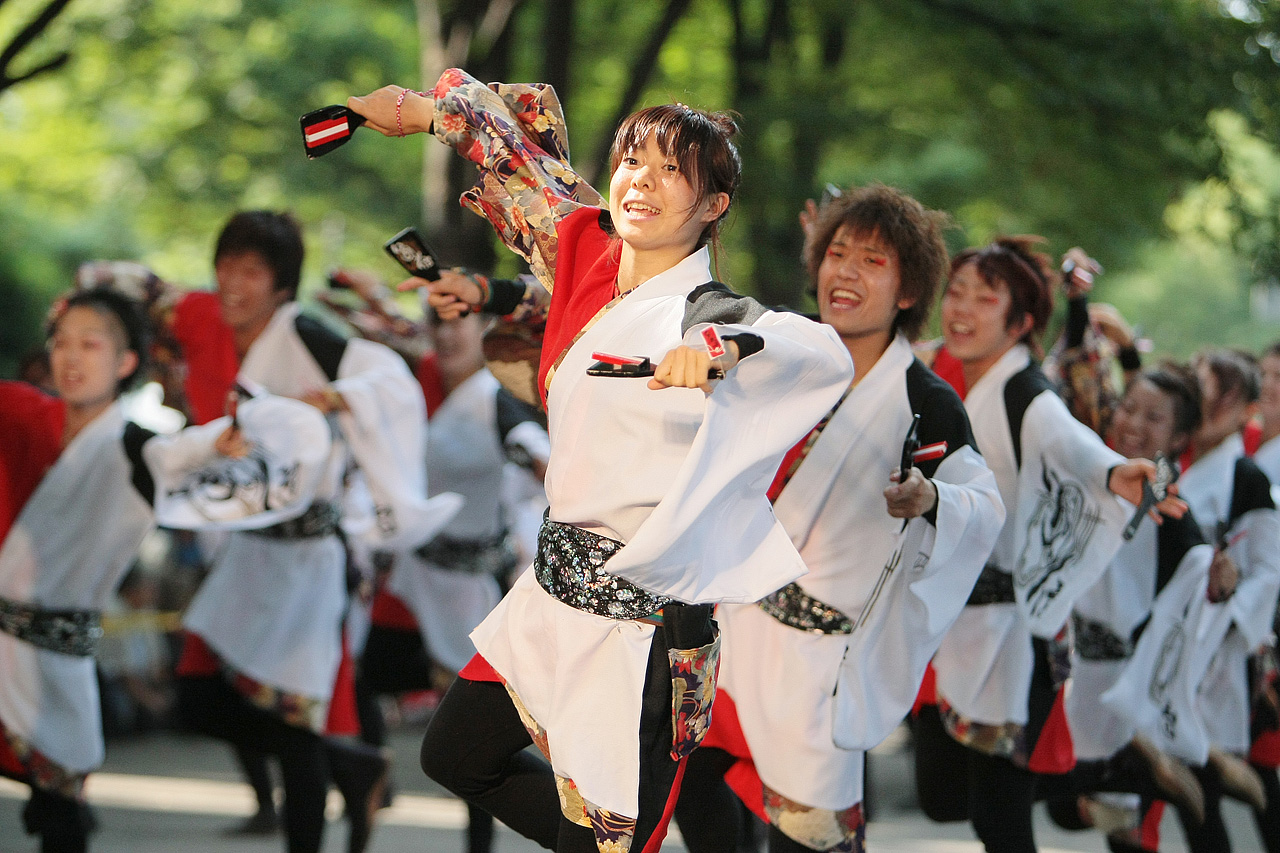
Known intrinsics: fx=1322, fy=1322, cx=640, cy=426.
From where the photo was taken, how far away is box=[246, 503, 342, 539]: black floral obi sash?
160 inches

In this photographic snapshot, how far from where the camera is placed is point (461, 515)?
492 centimetres

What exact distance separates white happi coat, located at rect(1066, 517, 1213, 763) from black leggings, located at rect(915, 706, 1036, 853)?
0.48m

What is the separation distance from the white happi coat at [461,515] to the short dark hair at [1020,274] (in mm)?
1723

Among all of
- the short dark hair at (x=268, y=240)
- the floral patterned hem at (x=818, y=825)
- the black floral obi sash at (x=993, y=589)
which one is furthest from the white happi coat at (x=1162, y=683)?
the short dark hair at (x=268, y=240)

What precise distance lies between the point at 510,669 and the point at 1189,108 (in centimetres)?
525

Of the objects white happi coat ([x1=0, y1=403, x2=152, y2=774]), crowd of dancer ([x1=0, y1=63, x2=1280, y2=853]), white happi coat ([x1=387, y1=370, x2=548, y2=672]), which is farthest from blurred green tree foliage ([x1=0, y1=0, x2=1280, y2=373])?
white happi coat ([x1=0, y1=403, x2=152, y2=774])

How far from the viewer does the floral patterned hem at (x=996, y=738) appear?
11.2 feet

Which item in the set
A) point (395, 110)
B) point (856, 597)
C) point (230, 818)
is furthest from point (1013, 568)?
point (230, 818)

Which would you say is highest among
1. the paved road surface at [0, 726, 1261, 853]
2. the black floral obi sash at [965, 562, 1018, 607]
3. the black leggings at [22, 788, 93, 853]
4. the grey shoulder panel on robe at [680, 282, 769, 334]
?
the grey shoulder panel on robe at [680, 282, 769, 334]

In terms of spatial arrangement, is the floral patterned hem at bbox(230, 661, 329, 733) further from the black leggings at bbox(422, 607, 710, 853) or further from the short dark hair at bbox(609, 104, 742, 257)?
the short dark hair at bbox(609, 104, 742, 257)

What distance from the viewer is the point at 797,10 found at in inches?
344

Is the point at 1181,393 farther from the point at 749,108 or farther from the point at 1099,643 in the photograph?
the point at 749,108

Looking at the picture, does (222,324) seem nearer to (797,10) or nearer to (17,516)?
(17,516)

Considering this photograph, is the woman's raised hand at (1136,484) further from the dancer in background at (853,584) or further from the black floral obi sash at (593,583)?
the black floral obi sash at (593,583)
